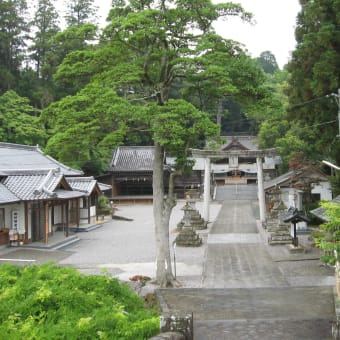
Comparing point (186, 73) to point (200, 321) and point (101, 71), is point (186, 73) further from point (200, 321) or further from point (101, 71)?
point (200, 321)

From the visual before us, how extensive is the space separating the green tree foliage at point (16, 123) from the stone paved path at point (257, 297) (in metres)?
27.8

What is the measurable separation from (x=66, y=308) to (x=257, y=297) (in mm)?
8282

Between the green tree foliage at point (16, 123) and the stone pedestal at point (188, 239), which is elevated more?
the green tree foliage at point (16, 123)

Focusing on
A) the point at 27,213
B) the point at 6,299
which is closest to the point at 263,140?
the point at 27,213

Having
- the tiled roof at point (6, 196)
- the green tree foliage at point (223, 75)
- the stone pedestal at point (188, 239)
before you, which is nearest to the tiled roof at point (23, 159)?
the tiled roof at point (6, 196)

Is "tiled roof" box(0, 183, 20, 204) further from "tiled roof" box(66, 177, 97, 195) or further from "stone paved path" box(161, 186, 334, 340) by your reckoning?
"stone paved path" box(161, 186, 334, 340)

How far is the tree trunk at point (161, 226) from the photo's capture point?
15164mm

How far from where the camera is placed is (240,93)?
49.9 feet

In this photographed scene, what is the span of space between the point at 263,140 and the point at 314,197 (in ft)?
53.5

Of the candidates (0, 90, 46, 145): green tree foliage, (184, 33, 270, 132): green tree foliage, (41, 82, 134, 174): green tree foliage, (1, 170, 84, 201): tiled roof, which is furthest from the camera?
(0, 90, 46, 145): green tree foliage

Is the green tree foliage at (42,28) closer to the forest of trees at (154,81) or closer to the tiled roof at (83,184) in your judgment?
the tiled roof at (83,184)

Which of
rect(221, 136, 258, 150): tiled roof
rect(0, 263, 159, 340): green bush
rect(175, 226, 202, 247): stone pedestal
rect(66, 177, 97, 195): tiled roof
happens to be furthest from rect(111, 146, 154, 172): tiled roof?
rect(0, 263, 159, 340): green bush

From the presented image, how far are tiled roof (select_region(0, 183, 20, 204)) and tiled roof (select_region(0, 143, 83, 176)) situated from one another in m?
6.31

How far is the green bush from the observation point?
4.74 m
